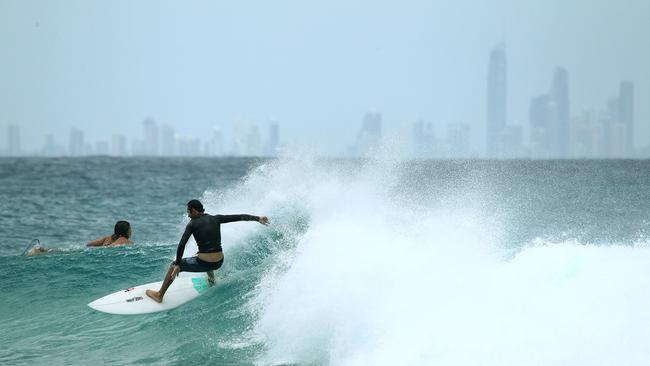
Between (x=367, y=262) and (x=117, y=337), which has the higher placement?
(x=367, y=262)

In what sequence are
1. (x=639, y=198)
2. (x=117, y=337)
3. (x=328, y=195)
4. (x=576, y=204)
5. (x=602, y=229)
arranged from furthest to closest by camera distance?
1. (x=639, y=198)
2. (x=576, y=204)
3. (x=602, y=229)
4. (x=328, y=195)
5. (x=117, y=337)

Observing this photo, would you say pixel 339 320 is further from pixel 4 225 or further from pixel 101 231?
pixel 4 225

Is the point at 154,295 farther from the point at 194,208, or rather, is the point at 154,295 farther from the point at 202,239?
the point at 194,208

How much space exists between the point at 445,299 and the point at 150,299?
16.5 ft

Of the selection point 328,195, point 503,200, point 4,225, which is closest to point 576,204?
point 503,200

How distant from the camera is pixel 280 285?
35.2 feet

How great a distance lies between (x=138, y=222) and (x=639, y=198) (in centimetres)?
2411

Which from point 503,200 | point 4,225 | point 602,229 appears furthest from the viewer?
point 503,200

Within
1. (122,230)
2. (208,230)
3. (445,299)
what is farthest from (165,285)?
(445,299)

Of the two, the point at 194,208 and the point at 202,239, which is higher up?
the point at 194,208

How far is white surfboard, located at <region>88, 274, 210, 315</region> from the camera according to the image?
12.2m

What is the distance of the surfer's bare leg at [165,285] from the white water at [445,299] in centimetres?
126

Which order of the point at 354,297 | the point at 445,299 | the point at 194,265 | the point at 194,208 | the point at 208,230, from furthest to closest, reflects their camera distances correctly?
1. the point at 194,265
2. the point at 208,230
3. the point at 194,208
4. the point at 354,297
5. the point at 445,299

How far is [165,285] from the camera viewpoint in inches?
470
